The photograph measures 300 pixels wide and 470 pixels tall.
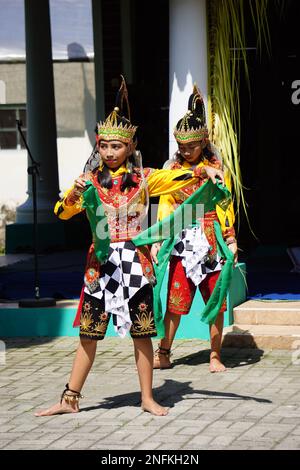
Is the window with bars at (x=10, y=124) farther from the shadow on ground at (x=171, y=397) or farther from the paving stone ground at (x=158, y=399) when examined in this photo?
the shadow on ground at (x=171, y=397)

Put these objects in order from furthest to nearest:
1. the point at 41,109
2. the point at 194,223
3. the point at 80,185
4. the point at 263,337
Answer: the point at 41,109 → the point at 263,337 → the point at 194,223 → the point at 80,185

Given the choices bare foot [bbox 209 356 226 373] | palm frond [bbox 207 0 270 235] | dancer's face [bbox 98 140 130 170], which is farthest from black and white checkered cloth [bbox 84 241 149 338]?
palm frond [bbox 207 0 270 235]

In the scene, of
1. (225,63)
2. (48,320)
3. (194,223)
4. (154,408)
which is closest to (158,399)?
(154,408)

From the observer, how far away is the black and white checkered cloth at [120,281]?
22.2ft

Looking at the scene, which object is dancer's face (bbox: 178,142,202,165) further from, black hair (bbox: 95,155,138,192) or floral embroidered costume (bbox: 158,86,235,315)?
black hair (bbox: 95,155,138,192)

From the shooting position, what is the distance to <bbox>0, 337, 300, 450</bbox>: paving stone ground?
6.25m

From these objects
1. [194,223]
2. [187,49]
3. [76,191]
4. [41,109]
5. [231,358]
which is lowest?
[231,358]

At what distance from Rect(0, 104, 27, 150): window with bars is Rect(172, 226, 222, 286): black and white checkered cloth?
1373cm

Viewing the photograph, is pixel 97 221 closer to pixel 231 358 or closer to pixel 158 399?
pixel 158 399

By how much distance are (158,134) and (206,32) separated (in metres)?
5.03

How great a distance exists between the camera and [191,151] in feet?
26.0

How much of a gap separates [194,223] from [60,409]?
5.17 ft

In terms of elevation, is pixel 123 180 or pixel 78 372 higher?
pixel 123 180

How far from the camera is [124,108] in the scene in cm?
731
